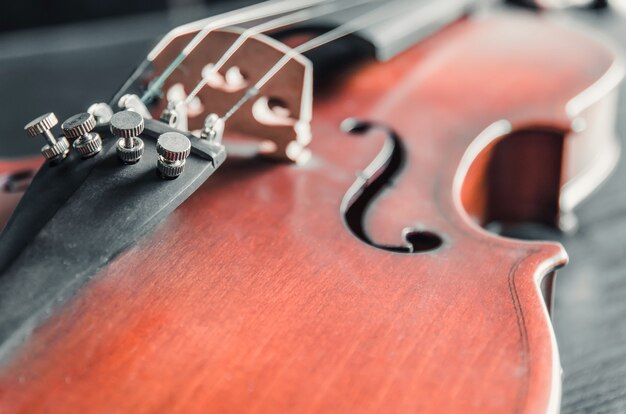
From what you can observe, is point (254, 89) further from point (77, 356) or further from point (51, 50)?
point (51, 50)

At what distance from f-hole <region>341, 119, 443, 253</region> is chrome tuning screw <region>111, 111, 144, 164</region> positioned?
222 millimetres

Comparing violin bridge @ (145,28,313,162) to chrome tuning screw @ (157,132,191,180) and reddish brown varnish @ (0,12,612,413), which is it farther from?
chrome tuning screw @ (157,132,191,180)

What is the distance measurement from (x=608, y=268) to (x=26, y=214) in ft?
2.59

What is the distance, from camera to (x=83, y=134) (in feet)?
2.25

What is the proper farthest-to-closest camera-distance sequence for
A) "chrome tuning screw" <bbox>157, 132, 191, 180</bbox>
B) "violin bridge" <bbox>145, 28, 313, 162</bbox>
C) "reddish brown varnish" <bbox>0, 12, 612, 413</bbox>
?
"violin bridge" <bbox>145, 28, 313, 162</bbox> → "chrome tuning screw" <bbox>157, 132, 191, 180</bbox> → "reddish brown varnish" <bbox>0, 12, 612, 413</bbox>

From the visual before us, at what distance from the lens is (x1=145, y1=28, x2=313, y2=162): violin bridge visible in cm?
85

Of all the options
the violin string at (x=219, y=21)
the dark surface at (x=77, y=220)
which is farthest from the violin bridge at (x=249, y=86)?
the dark surface at (x=77, y=220)

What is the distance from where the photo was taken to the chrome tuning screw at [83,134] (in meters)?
0.68

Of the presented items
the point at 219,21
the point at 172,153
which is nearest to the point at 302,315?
the point at 172,153

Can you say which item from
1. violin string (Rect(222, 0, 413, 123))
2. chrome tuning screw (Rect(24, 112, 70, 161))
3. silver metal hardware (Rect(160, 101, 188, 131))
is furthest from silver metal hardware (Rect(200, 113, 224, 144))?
violin string (Rect(222, 0, 413, 123))

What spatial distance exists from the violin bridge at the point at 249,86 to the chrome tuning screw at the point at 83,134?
16cm

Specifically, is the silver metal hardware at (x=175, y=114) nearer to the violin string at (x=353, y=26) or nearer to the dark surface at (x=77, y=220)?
the dark surface at (x=77, y=220)

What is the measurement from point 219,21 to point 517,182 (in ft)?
1.52

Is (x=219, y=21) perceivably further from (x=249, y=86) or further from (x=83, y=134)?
(x=83, y=134)
